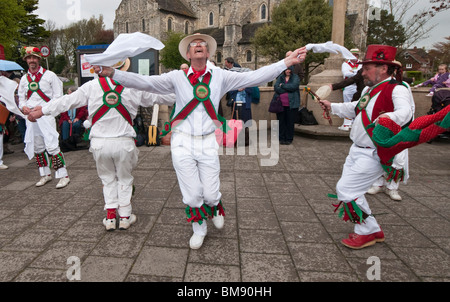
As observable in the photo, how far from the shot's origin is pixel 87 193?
17.1ft

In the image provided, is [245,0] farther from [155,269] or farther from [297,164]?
[155,269]

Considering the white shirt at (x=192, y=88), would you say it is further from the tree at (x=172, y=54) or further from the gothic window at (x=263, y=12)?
the gothic window at (x=263, y=12)

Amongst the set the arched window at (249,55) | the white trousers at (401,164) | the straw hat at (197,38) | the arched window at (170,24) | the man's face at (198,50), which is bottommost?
the white trousers at (401,164)

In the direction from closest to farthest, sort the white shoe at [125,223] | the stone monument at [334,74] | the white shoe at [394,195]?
the white shoe at [125,223] < the white shoe at [394,195] < the stone monument at [334,74]

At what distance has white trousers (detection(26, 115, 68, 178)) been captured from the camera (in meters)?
5.65

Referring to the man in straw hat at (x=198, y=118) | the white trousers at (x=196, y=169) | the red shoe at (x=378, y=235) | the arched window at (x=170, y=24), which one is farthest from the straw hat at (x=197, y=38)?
the arched window at (x=170, y=24)

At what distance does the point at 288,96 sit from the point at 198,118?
17.7ft

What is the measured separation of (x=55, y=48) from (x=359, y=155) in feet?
234

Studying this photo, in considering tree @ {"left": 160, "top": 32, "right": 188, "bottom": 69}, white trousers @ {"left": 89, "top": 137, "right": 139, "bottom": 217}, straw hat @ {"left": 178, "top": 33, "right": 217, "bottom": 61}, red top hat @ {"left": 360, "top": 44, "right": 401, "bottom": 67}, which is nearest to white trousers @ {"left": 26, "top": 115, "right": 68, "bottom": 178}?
white trousers @ {"left": 89, "top": 137, "right": 139, "bottom": 217}

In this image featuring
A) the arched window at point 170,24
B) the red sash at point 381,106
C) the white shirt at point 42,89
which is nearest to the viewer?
the red sash at point 381,106

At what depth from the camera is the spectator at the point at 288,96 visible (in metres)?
8.23

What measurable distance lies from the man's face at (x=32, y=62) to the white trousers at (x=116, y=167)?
8.71 feet
